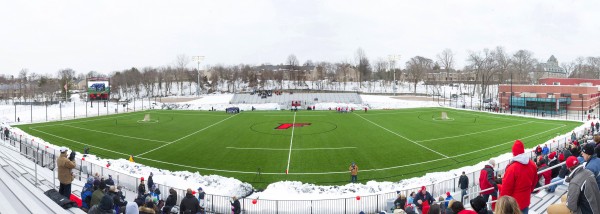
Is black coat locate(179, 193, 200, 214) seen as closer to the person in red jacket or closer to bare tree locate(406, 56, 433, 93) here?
the person in red jacket

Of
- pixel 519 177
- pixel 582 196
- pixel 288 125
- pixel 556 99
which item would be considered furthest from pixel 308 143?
pixel 556 99

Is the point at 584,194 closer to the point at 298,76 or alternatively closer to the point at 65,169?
the point at 65,169

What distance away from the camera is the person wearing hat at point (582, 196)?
245 inches

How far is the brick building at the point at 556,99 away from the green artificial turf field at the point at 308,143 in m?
15.9

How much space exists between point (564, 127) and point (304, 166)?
37790mm

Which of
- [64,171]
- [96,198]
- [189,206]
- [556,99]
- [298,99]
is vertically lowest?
[189,206]

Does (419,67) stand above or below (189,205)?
above

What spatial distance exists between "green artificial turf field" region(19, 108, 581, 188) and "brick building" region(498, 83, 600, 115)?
15889mm

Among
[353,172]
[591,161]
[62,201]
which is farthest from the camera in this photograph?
[353,172]

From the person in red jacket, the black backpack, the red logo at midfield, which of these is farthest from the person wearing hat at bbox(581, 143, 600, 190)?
the red logo at midfield

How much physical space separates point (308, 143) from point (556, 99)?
175 feet

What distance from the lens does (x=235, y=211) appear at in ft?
49.5

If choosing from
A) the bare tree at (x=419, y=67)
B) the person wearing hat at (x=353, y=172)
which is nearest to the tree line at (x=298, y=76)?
the bare tree at (x=419, y=67)

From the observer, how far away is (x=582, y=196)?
20.8 ft
